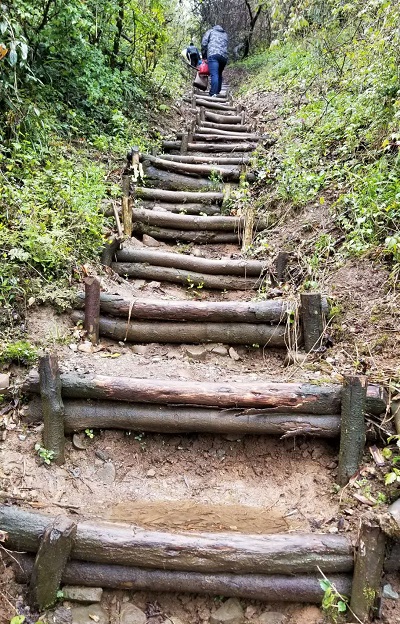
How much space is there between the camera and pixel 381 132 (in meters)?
5.12

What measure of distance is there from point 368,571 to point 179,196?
557 centimetres

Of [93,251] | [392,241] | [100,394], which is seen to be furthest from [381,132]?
[100,394]

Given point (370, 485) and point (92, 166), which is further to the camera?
point (92, 166)

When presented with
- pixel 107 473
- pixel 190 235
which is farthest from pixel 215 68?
pixel 107 473

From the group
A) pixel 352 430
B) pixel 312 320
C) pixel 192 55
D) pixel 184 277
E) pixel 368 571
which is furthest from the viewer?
pixel 192 55

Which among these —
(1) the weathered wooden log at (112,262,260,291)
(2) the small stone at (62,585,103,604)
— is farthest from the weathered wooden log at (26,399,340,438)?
(1) the weathered wooden log at (112,262,260,291)

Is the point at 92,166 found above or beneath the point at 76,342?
above

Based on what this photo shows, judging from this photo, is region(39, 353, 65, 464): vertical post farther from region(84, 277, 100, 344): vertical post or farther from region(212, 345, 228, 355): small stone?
region(212, 345, 228, 355): small stone

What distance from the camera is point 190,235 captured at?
247 inches

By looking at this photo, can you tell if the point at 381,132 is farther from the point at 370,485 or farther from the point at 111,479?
the point at 111,479

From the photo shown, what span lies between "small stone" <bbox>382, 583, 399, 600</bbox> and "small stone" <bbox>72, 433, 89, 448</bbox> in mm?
2112

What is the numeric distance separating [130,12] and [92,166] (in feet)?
16.3

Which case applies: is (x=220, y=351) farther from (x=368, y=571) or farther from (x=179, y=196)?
(x=179, y=196)

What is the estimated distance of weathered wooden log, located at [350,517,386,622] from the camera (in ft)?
7.73
